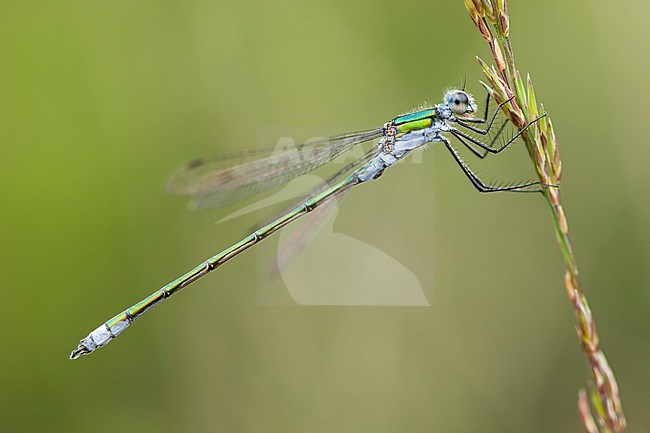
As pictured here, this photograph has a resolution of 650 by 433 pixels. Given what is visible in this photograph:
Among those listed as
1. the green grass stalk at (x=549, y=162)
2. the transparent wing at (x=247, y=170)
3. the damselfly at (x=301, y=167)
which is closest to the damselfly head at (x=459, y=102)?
the damselfly at (x=301, y=167)

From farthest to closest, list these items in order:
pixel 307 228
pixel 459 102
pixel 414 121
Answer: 1. pixel 307 228
2. pixel 414 121
3. pixel 459 102

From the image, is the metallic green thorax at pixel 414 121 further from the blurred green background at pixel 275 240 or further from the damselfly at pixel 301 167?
the blurred green background at pixel 275 240

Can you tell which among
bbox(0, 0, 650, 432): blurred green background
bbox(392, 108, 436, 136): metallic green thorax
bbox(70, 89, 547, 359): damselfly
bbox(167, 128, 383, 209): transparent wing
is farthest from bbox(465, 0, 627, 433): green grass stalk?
bbox(0, 0, 650, 432): blurred green background

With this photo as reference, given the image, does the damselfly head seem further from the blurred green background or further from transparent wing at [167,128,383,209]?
the blurred green background

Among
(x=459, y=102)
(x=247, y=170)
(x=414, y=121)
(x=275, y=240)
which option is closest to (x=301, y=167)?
(x=247, y=170)

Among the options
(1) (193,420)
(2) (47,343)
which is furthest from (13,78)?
(1) (193,420)

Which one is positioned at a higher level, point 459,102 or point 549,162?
point 459,102

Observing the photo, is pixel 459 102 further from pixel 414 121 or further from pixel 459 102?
pixel 414 121

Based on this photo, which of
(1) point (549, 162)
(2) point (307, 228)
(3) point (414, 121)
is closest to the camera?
(1) point (549, 162)
